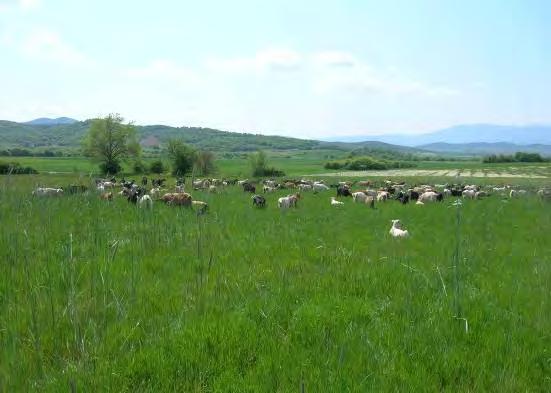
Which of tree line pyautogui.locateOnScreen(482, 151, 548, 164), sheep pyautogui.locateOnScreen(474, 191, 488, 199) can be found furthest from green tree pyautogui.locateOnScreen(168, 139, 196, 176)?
tree line pyautogui.locateOnScreen(482, 151, 548, 164)

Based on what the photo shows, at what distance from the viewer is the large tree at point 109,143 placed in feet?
272

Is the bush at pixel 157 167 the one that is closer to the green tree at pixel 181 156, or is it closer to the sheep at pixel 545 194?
the green tree at pixel 181 156

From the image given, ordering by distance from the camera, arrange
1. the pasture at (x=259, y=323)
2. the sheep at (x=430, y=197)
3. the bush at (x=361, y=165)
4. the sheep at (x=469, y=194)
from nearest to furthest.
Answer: the pasture at (x=259, y=323), the sheep at (x=430, y=197), the sheep at (x=469, y=194), the bush at (x=361, y=165)

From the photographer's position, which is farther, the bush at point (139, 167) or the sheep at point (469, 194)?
the bush at point (139, 167)

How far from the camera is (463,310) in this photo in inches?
201

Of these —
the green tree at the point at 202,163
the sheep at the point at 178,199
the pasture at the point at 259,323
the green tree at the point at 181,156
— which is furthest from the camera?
the green tree at the point at 181,156

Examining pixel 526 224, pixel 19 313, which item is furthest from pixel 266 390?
pixel 526 224

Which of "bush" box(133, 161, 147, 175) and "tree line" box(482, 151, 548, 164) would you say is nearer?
"bush" box(133, 161, 147, 175)

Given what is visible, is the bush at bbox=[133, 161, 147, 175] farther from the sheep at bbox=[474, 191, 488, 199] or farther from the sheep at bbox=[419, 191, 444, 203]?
the sheep at bbox=[474, 191, 488, 199]

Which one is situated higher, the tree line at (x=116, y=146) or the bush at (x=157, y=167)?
the tree line at (x=116, y=146)

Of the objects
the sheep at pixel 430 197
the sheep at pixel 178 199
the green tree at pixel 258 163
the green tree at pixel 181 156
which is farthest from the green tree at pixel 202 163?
the sheep at pixel 430 197

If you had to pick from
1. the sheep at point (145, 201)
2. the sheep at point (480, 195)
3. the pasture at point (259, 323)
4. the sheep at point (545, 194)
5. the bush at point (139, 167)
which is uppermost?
the sheep at point (145, 201)

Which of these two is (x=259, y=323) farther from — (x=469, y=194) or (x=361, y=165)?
(x=361, y=165)

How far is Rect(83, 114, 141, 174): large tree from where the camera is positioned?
272ft
